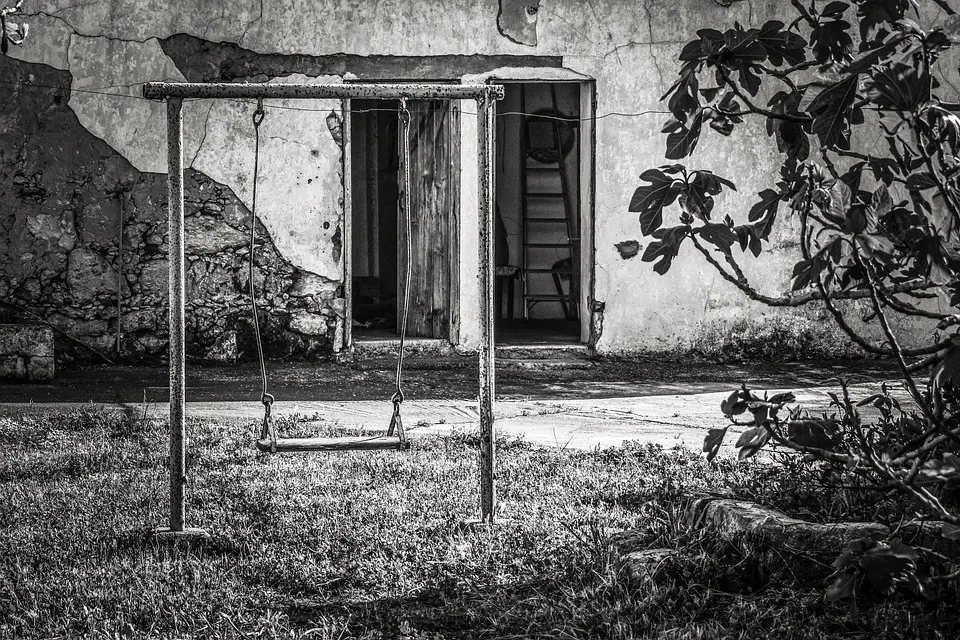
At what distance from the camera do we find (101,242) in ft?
26.6

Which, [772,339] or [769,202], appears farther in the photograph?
[772,339]

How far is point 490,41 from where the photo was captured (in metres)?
8.24

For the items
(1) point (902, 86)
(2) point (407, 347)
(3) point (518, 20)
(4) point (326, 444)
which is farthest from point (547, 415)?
(1) point (902, 86)

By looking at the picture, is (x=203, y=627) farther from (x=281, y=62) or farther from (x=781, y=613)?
(x=281, y=62)

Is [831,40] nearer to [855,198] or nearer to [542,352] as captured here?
[855,198]

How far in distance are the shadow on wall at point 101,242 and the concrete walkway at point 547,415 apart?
2.08m

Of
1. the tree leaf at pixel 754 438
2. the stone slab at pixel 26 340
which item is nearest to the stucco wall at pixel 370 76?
the stone slab at pixel 26 340

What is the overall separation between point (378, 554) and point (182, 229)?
1.33 metres

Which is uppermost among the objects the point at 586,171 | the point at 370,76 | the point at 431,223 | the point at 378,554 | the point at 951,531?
the point at 370,76

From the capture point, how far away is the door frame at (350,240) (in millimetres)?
8328

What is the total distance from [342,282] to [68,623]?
231 inches

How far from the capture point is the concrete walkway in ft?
17.6

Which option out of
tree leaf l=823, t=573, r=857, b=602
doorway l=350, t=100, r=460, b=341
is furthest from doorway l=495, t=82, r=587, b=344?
tree leaf l=823, t=573, r=857, b=602

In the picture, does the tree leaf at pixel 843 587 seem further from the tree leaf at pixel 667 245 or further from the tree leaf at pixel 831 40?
the tree leaf at pixel 831 40
